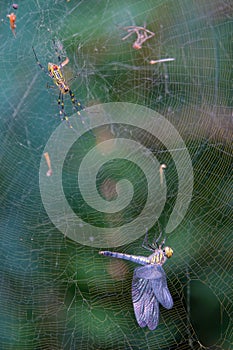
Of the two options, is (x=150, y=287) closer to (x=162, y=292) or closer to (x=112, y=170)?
(x=162, y=292)

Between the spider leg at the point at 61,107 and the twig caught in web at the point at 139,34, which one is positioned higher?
the twig caught in web at the point at 139,34

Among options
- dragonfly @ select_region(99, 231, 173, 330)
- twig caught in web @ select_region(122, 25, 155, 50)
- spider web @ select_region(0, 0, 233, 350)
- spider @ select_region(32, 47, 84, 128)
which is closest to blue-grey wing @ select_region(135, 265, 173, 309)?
dragonfly @ select_region(99, 231, 173, 330)

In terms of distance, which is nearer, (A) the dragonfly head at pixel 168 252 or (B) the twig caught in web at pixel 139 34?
(A) the dragonfly head at pixel 168 252

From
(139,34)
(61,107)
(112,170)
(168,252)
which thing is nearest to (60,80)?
(61,107)

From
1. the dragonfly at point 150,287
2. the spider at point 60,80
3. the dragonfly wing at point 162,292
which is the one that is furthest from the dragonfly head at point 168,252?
the spider at point 60,80

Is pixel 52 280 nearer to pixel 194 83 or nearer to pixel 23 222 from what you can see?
pixel 23 222

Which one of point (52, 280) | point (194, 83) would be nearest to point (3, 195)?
point (52, 280)

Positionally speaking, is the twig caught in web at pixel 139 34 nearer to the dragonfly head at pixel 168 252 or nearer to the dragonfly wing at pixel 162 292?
the dragonfly head at pixel 168 252

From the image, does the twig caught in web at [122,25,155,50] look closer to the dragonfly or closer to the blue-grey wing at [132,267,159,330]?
the dragonfly
